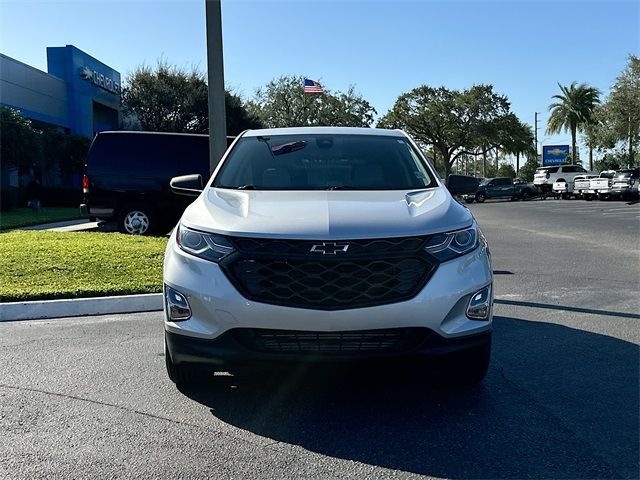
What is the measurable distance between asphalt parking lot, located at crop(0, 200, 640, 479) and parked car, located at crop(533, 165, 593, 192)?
136 feet

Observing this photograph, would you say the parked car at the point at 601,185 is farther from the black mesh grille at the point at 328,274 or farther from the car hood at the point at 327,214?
the black mesh grille at the point at 328,274

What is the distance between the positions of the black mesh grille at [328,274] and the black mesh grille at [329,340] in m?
0.17

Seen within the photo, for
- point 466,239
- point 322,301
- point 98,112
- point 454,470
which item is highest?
point 98,112

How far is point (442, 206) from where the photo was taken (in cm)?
402

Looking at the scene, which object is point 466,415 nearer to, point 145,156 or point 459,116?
point 145,156

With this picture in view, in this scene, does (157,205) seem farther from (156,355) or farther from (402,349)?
(402,349)

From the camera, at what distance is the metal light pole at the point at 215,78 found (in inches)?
331

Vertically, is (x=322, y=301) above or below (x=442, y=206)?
below

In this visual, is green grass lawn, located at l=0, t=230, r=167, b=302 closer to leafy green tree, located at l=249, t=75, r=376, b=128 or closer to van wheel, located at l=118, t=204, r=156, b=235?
van wheel, located at l=118, t=204, r=156, b=235

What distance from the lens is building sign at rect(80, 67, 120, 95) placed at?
33.8 m

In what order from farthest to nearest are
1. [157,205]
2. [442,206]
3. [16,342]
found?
1. [157,205]
2. [16,342]
3. [442,206]

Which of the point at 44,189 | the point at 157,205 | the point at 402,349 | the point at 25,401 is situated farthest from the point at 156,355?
the point at 44,189

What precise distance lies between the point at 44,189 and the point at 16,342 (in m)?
24.4

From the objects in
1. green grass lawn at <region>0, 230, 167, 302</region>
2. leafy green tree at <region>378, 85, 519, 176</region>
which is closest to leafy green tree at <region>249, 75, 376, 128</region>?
leafy green tree at <region>378, 85, 519, 176</region>
